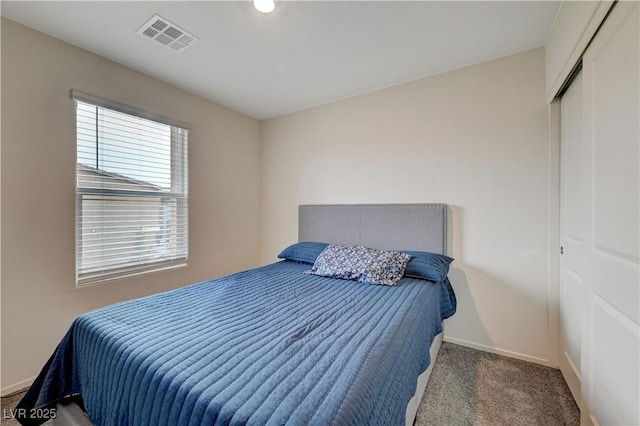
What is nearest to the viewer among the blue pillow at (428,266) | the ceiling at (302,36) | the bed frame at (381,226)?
the ceiling at (302,36)

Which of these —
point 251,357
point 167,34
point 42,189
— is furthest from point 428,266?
point 42,189

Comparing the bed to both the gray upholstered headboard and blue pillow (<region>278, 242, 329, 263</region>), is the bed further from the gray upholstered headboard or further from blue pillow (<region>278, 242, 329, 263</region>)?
blue pillow (<region>278, 242, 329, 263</region>)

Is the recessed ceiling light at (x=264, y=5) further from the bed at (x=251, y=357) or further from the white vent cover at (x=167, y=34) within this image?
the bed at (x=251, y=357)

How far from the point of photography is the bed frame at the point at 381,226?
2240mm

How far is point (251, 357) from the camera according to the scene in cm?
95

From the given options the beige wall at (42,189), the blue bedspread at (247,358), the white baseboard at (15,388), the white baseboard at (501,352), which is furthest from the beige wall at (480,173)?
the white baseboard at (15,388)

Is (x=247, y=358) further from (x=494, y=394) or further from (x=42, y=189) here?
(x=42, y=189)

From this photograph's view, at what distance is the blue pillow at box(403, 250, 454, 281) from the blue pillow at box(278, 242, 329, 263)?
0.87 meters

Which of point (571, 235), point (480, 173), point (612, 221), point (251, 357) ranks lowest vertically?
point (251, 357)

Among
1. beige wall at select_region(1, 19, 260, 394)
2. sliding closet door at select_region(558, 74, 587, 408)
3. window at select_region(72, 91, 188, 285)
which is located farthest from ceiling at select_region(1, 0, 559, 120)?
sliding closet door at select_region(558, 74, 587, 408)

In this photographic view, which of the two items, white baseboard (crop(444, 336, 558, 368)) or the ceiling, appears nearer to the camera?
the ceiling

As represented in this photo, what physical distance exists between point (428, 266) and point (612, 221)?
102 cm

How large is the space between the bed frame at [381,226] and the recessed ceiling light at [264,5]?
174cm

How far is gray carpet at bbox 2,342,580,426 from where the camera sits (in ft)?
4.73
